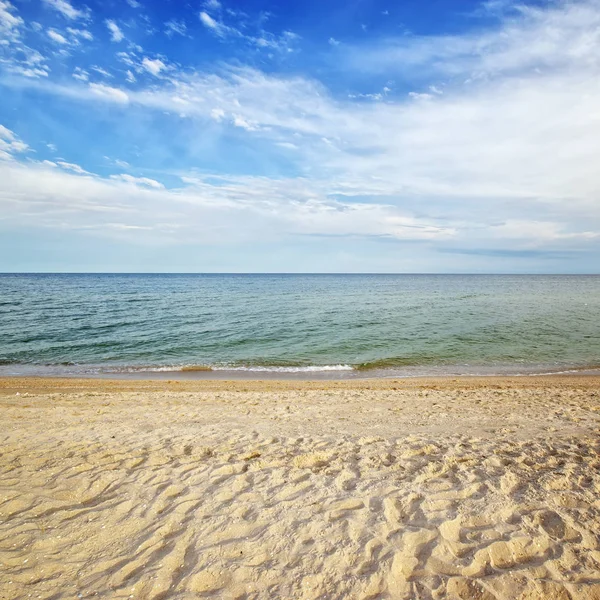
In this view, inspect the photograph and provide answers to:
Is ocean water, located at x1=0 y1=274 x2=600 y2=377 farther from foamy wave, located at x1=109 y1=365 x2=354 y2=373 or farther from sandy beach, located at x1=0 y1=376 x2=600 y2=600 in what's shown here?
sandy beach, located at x1=0 y1=376 x2=600 y2=600

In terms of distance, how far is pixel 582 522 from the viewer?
4145 millimetres

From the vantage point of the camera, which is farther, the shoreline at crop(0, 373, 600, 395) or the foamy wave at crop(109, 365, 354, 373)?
the foamy wave at crop(109, 365, 354, 373)

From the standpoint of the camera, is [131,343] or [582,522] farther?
[131,343]

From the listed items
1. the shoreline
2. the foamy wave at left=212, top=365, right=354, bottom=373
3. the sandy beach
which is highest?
the sandy beach

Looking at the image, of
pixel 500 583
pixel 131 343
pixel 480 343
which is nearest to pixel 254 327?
pixel 131 343

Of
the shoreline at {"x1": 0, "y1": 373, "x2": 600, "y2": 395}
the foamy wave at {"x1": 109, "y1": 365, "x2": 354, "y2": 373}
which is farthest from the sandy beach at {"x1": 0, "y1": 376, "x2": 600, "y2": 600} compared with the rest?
the foamy wave at {"x1": 109, "y1": 365, "x2": 354, "y2": 373}

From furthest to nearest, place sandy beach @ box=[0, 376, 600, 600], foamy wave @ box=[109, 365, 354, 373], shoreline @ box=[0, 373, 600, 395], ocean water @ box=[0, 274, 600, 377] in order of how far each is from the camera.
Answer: ocean water @ box=[0, 274, 600, 377], foamy wave @ box=[109, 365, 354, 373], shoreline @ box=[0, 373, 600, 395], sandy beach @ box=[0, 376, 600, 600]

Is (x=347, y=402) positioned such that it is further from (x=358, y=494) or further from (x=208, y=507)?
(x=208, y=507)

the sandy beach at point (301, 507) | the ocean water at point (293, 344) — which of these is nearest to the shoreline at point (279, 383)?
the ocean water at point (293, 344)

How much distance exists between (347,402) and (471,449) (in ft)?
15.1

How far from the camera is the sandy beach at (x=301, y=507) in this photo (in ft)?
11.4

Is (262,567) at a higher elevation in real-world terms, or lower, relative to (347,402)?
higher

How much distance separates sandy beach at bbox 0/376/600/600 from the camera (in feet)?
11.4

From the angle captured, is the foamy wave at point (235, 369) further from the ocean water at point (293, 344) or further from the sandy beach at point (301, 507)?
the sandy beach at point (301, 507)
